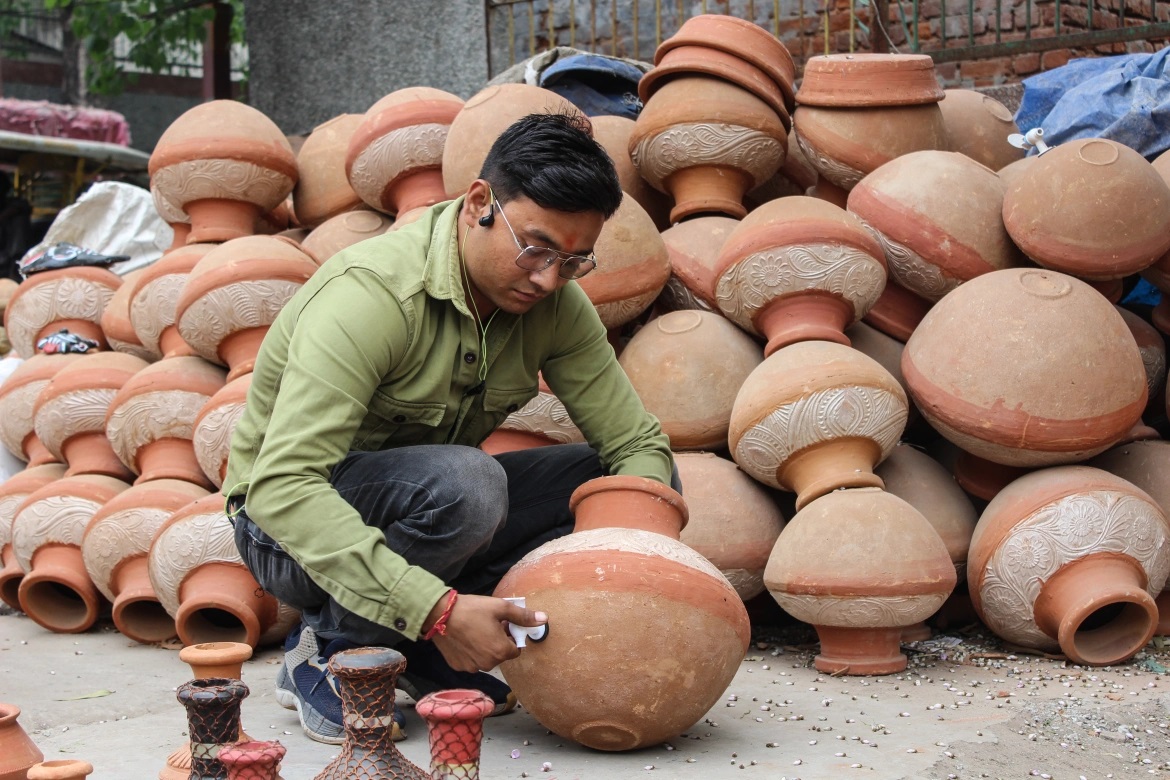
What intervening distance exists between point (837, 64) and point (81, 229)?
16.2 feet

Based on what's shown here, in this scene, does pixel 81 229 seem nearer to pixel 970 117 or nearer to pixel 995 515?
pixel 970 117

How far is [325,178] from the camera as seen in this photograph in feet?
19.1

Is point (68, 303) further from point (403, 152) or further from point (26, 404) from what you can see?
point (403, 152)

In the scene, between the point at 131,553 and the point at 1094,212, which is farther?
the point at 131,553

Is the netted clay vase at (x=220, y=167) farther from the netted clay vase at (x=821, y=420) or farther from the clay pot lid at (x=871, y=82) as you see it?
the netted clay vase at (x=821, y=420)

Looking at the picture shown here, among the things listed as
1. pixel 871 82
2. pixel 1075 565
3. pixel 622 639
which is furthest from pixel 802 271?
pixel 622 639

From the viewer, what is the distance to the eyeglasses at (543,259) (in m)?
2.84

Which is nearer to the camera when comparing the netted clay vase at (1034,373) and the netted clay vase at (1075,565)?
the netted clay vase at (1075,565)

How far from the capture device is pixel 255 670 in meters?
3.92

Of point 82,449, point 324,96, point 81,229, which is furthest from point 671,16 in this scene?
point 82,449

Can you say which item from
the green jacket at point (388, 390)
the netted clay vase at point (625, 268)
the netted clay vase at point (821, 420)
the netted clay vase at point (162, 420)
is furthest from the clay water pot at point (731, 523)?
the netted clay vase at point (162, 420)

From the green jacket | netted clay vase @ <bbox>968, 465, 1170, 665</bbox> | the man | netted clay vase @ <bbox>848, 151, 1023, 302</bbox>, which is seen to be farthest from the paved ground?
netted clay vase @ <bbox>848, 151, 1023, 302</bbox>

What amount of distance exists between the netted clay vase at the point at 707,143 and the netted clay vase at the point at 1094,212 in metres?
1.18

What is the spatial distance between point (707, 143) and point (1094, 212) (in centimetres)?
154
